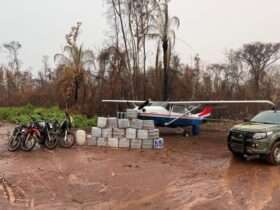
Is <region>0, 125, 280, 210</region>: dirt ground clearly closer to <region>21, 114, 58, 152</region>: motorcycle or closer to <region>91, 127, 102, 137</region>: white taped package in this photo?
<region>21, 114, 58, 152</region>: motorcycle

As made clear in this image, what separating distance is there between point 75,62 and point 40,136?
1308 centimetres

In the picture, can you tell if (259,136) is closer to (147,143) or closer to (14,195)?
(147,143)

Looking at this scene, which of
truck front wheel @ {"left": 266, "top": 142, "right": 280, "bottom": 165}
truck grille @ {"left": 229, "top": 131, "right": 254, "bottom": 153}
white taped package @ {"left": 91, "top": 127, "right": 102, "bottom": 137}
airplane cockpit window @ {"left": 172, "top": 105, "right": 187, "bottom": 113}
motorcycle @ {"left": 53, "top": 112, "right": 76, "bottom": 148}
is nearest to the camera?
truck front wheel @ {"left": 266, "top": 142, "right": 280, "bottom": 165}

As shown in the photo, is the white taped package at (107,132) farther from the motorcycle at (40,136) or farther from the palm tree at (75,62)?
the palm tree at (75,62)

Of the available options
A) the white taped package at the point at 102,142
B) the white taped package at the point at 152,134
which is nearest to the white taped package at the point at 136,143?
the white taped package at the point at 152,134

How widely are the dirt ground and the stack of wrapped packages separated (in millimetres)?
716

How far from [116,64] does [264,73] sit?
548 inches

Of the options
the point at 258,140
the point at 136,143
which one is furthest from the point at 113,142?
the point at 258,140

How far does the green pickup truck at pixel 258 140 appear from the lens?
10.2 meters

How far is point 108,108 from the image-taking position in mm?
23438

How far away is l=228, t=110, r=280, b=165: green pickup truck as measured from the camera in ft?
33.4

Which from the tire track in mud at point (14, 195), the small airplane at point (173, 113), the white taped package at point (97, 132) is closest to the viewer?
the tire track in mud at point (14, 195)

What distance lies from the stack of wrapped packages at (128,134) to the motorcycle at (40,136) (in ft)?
5.58

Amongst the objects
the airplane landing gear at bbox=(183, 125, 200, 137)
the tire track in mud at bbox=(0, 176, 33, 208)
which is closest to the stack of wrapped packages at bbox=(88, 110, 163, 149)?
the airplane landing gear at bbox=(183, 125, 200, 137)
